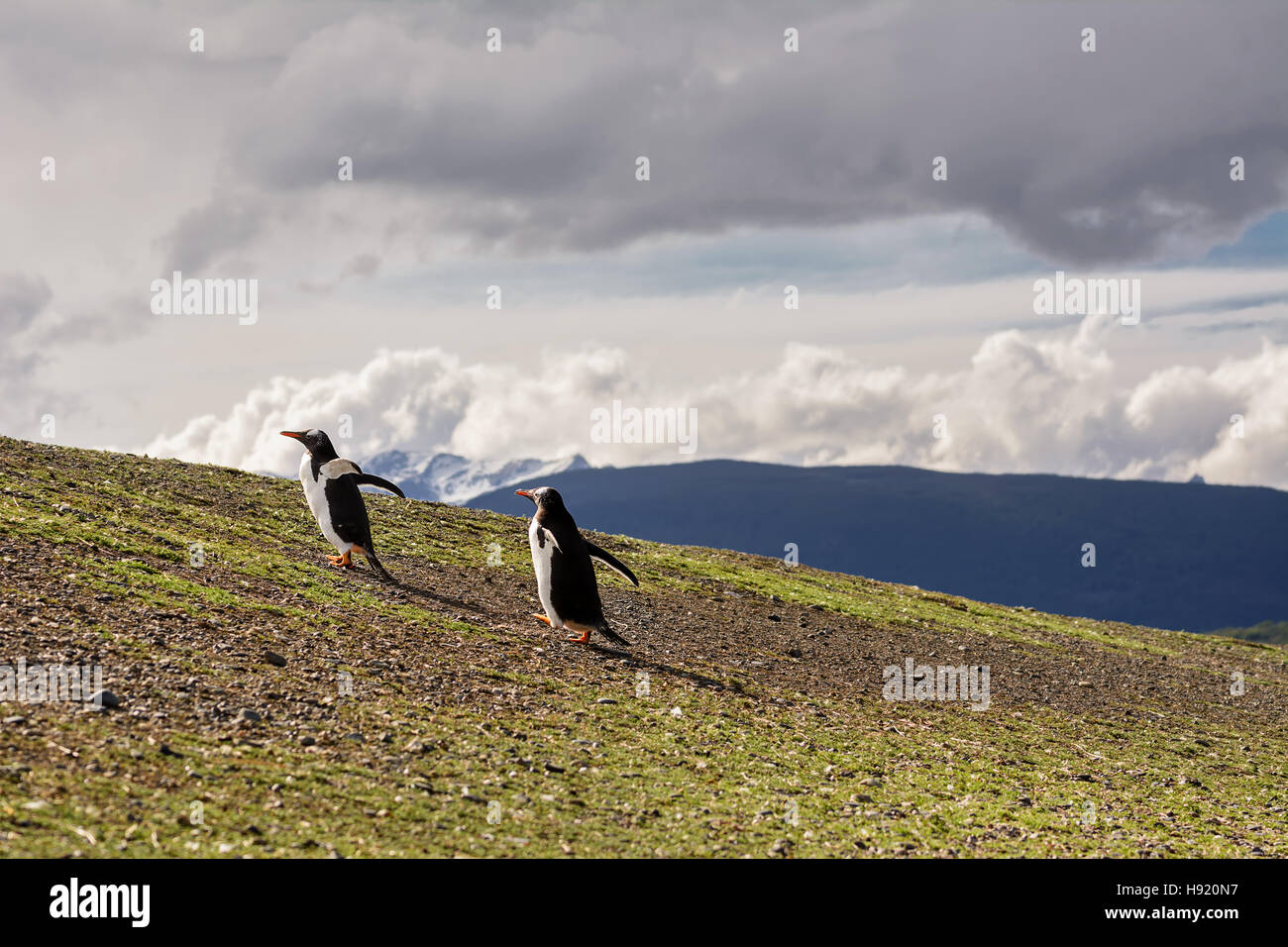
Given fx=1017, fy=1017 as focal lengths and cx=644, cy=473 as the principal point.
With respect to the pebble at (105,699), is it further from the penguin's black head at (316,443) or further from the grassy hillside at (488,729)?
the penguin's black head at (316,443)

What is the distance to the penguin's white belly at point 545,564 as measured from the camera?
65.9 feet

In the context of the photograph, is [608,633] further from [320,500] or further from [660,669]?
[320,500]

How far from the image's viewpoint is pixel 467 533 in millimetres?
34719

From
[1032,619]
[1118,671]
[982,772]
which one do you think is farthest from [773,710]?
[1032,619]

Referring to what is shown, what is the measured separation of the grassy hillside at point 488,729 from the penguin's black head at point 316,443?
8.24 feet

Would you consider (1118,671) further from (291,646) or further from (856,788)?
(291,646)

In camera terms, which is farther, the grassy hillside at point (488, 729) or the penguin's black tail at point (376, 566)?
the penguin's black tail at point (376, 566)

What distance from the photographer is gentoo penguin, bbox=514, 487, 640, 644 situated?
19.9m

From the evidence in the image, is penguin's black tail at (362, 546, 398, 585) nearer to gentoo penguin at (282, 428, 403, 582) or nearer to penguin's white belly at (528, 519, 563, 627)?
gentoo penguin at (282, 428, 403, 582)

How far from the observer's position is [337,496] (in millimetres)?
22953

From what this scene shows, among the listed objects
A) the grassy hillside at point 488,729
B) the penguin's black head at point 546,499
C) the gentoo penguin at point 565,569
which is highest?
the penguin's black head at point 546,499

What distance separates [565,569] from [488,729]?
6.46 metres

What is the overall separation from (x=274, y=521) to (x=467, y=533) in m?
7.42

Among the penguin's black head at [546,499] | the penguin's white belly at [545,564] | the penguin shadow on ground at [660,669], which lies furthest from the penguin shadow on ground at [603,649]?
the penguin's black head at [546,499]
